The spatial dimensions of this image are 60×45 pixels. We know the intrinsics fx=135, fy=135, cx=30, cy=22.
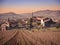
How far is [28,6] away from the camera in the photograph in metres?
2.04

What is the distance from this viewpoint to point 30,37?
6.48 feet

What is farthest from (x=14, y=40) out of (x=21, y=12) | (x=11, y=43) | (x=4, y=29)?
(x=21, y=12)

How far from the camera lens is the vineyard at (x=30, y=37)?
1.95m

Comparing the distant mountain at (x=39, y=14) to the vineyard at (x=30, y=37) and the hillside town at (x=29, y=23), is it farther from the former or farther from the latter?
the vineyard at (x=30, y=37)

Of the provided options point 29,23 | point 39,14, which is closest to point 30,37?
point 29,23

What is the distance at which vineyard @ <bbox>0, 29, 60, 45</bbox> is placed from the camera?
1.95m

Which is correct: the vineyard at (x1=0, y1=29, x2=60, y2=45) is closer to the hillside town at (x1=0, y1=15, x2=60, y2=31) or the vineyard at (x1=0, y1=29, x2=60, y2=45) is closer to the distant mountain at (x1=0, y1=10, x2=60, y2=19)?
the hillside town at (x1=0, y1=15, x2=60, y2=31)

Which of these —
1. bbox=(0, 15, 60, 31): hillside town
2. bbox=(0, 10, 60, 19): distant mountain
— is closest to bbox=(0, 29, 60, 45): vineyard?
bbox=(0, 15, 60, 31): hillside town

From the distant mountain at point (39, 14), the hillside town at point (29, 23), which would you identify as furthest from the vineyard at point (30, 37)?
the distant mountain at point (39, 14)

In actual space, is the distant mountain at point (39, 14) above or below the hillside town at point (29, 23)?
above

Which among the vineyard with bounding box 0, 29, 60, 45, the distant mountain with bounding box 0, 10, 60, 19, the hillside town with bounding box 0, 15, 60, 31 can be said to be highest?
the distant mountain with bounding box 0, 10, 60, 19

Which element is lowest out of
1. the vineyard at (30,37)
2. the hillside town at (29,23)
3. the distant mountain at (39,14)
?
the vineyard at (30,37)

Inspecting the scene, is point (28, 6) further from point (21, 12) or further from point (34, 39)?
point (34, 39)

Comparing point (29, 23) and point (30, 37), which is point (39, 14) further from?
point (30, 37)
